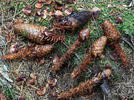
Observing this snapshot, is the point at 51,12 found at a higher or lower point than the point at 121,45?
higher

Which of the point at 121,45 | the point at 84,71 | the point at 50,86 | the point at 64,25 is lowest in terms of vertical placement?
the point at 50,86

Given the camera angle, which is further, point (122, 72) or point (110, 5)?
point (110, 5)

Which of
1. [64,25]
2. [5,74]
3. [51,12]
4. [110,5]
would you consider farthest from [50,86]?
[110,5]

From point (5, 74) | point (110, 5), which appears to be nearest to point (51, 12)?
point (110, 5)

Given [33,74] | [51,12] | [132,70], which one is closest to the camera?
[132,70]

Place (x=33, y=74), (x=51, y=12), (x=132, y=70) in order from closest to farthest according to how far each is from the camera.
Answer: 1. (x=132, y=70)
2. (x=33, y=74)
3. (x=51, y=12)

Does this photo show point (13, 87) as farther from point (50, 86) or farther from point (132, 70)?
point (132, 70)

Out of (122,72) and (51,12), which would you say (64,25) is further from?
(122,72)
